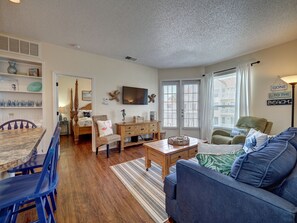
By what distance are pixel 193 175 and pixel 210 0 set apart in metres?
2.04

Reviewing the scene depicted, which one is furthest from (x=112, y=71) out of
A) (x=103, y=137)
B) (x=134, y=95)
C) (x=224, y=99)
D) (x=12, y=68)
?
(x=224, y=99)

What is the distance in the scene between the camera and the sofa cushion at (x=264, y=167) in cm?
84

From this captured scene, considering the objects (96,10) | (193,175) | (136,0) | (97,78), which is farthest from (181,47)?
(193,175)

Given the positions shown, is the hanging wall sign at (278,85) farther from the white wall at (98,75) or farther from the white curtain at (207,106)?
the white wall at (98,75)

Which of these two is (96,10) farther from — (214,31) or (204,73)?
(204,73)

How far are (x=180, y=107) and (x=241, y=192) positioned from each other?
13.9 feet

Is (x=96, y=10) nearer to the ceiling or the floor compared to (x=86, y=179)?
nearer to the ceiling

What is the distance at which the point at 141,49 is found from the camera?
338 cm

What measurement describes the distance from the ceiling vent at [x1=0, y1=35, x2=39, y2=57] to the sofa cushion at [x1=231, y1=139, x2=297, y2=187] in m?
3.86

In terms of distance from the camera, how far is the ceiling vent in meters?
2.65

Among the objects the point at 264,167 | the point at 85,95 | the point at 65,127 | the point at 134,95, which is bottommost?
the point at 65,127

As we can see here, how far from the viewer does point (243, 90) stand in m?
3.66

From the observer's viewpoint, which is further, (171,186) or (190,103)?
(190,103)

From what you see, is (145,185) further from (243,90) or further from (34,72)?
(243,90)
